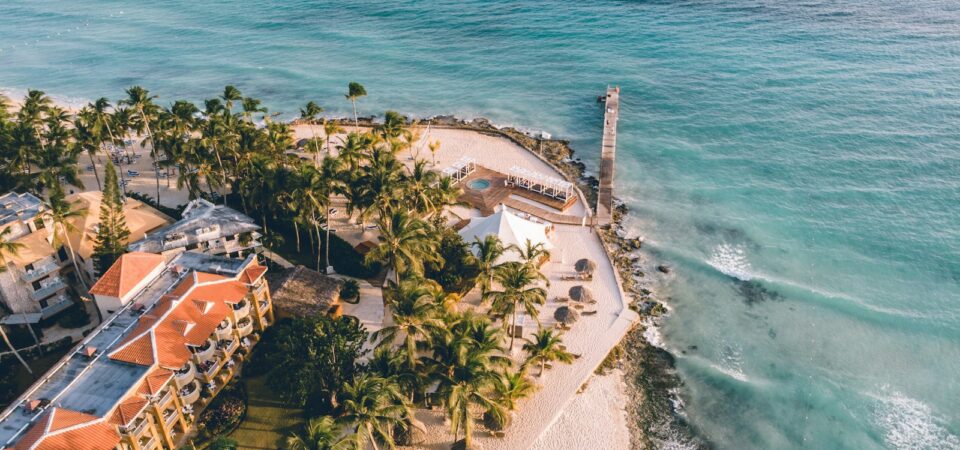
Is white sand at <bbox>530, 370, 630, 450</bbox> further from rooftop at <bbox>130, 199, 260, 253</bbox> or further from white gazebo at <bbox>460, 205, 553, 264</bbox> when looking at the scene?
rooftop at <bbox>130, 199, 260, 253</bbox>

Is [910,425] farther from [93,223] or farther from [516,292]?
[93,223]

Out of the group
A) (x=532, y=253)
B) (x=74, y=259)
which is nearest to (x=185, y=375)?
(x=74, y=259)

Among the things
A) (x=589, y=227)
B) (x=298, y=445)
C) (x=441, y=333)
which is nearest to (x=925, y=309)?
(x=589, y=227)

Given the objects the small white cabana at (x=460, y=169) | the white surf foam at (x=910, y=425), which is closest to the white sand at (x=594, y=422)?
the white surf foam at (x=910, y=425)

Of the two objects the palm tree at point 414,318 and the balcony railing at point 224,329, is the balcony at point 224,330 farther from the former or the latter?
the palm tree at point 414,318

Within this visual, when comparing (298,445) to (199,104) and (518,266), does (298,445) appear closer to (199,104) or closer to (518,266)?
(518,266)

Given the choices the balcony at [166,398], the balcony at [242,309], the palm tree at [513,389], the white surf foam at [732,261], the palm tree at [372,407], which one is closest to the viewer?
the palm tree at [372,407]
